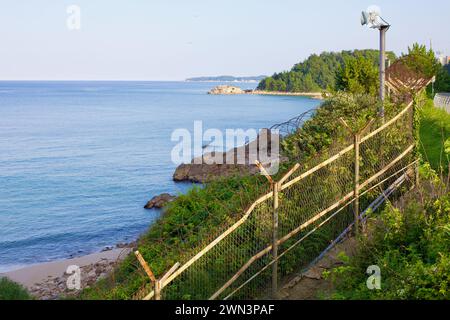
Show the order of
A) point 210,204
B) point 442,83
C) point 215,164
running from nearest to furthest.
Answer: point 210,204
point 215,164
point 442,83

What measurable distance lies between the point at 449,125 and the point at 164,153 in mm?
41369

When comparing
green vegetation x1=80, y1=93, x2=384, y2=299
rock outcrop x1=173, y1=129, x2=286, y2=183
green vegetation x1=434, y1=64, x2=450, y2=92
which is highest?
green vegetation x1=434, y1=64, x2=450, y2=92

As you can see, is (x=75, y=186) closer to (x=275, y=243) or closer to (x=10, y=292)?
(x=10, y=292)

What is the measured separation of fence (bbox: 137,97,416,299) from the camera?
329 inches

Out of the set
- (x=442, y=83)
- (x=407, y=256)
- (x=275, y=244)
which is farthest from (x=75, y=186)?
(x=407, y=256)

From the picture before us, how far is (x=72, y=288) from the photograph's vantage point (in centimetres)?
2202

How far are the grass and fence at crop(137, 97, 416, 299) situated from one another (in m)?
3.13

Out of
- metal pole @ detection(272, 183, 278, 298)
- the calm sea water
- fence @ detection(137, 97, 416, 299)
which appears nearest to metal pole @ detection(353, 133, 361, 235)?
fence @ detection(137, 97, 416, 299)

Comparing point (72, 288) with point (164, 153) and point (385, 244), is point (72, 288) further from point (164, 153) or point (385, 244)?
point (164, 153)

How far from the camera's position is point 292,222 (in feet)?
30.0

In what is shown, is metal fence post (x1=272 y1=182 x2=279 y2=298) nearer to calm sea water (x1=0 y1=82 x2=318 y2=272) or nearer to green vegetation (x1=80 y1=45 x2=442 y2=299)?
green vegetation (x1=80 y1=45 x2=442 y2=299)

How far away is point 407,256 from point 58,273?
64.9ft

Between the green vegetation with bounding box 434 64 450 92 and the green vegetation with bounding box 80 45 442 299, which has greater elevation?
the green vegetation with bounding box 434 64 450 92
